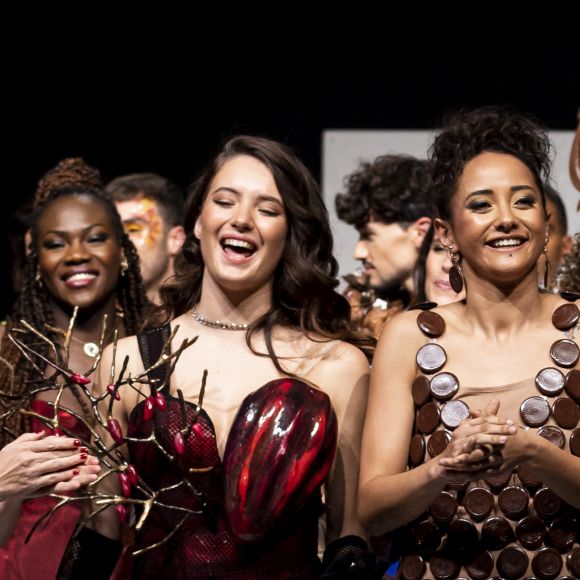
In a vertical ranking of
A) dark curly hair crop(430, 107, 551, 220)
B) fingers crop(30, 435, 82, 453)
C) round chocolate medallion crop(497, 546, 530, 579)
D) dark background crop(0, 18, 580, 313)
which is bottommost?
round chocolate medallion crop(497, 546, 530, 579)

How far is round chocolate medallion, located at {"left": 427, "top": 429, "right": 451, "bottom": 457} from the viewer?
8.87ft

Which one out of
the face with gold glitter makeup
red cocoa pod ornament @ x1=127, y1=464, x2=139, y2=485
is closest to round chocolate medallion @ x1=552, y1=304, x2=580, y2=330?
red cocoa pod ornament @ x1=127, y1=464, x2=139, y2=485

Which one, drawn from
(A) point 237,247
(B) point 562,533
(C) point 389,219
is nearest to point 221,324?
(A) point 237,247

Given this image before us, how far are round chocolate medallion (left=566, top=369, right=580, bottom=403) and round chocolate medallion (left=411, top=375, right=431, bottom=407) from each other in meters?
0.30

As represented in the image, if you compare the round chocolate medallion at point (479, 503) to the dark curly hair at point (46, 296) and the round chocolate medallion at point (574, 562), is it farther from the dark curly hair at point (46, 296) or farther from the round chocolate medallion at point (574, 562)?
the dark curly hair at point (46, 296)

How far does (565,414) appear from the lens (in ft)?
8.80

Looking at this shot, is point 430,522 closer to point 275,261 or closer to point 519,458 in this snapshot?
point 519,458

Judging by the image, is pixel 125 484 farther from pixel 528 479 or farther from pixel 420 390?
pixel 528 479

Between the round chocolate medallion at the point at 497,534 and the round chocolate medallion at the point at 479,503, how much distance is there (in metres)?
0.03

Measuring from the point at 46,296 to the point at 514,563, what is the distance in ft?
5.89

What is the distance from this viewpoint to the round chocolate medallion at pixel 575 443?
8.70 feet

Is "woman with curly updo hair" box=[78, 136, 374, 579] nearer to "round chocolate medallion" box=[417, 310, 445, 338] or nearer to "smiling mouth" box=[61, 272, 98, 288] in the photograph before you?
"round chocolate medallion" box=[417, 310, 445, 338]

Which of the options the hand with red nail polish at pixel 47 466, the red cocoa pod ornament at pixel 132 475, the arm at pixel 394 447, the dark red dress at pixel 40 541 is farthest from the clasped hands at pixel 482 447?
the dark red dress at pixel 40 541

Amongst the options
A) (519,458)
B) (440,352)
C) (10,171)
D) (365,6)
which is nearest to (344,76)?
(365,6)
